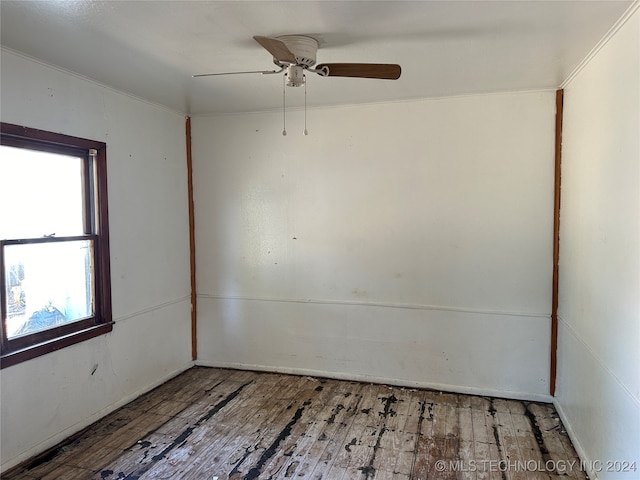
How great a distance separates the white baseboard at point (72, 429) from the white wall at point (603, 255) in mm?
3257

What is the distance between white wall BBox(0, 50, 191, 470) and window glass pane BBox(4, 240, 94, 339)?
21 cm

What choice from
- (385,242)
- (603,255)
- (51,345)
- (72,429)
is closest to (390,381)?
(385,242)

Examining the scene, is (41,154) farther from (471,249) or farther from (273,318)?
(471,249)

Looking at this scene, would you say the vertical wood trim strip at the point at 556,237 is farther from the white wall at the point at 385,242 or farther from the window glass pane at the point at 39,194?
the window glass pane at the point at 39,194

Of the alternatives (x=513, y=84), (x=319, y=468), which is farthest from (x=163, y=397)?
(x=513, y=84)

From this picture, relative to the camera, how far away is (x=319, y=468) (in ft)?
8.20

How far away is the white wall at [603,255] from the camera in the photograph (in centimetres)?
191

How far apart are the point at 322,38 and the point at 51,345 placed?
2536 millimetres

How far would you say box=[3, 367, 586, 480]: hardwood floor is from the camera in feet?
8.10

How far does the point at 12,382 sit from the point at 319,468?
6.24 feet

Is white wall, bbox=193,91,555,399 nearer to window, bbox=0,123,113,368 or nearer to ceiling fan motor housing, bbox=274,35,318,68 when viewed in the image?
window, bbox=0,123,113,368

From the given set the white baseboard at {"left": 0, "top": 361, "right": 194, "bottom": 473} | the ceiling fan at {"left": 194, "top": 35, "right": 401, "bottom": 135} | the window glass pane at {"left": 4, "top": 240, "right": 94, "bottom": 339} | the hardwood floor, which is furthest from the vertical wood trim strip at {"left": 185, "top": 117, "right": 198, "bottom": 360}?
the ceiling fan at {"left": 194, "top": 35, "right": 401, "bottom": 135}

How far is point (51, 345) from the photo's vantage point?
8.78 feet

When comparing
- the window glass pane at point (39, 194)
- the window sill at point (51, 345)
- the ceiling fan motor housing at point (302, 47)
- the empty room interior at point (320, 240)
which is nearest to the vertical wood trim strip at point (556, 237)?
the empty room interior at point (320, 240)
